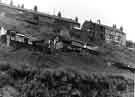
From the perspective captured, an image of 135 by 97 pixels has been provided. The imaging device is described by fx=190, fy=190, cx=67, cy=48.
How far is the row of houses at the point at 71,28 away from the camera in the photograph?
3925 centimetres

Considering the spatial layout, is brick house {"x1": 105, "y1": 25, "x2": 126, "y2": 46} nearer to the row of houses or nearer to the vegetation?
the row of houses

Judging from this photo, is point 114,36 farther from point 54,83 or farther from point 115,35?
point 54,83

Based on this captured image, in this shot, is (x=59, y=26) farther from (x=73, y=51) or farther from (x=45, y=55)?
(x=45, y=55)

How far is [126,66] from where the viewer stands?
3247 centimetres

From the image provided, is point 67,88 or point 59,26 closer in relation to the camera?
point 67,88

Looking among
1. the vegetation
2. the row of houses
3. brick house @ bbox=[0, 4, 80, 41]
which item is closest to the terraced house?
the row of houses

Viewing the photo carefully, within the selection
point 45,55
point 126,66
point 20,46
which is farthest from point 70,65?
point 126,66

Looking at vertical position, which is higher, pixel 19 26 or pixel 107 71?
pixel 19 26

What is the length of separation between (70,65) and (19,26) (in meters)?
13.8

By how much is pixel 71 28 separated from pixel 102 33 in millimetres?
7977

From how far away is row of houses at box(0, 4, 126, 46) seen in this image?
3925cm

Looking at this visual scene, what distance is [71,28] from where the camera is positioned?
42969 mm

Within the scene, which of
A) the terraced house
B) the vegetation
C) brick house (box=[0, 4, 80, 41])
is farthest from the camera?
the terraced house

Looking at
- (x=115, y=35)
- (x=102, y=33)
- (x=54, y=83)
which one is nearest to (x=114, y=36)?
(x=115, y=35)
